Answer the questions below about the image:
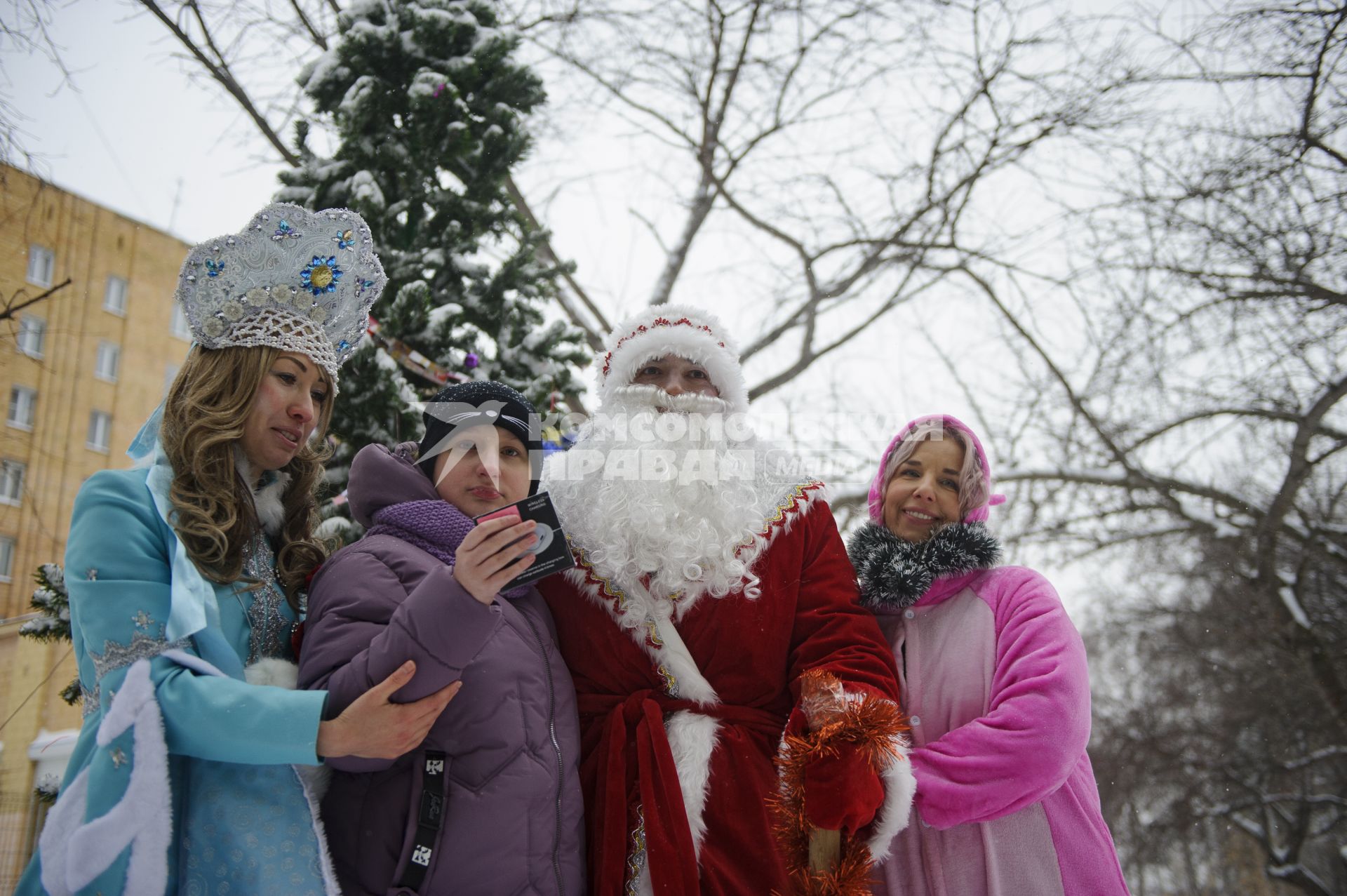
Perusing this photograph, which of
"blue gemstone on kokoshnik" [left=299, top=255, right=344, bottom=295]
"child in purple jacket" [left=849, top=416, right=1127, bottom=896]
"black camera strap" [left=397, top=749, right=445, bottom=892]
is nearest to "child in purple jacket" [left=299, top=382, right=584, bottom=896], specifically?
"black camera strap" [left=397, top=749, right=445, bottom=892]

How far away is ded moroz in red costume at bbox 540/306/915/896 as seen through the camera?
2.40m

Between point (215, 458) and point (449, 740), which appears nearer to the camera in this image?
point (449, 740)

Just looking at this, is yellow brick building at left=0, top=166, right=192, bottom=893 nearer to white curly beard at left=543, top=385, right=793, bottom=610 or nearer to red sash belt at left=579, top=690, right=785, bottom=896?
white curly beard at left=543, top=385, right=793, bottom=610

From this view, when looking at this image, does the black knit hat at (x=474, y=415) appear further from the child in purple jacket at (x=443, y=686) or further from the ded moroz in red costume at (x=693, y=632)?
the ded moroz in red costume at (x=693, y=632)

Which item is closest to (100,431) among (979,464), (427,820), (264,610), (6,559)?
(6,559)

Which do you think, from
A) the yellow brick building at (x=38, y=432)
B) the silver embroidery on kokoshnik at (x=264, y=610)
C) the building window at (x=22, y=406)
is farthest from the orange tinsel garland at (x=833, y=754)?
the building window at (x=22, y=406)

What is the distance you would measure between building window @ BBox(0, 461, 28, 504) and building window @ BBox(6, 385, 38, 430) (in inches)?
26.2

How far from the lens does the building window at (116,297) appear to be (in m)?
11.1

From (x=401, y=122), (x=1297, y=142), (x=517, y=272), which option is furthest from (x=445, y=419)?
(x=1297, y=142)

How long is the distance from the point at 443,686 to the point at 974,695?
5.17ft

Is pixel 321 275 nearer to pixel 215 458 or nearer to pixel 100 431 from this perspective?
pixel 215 458

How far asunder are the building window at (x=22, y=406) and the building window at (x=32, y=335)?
0.26 meters

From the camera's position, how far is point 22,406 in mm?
5227

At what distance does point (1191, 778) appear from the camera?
12.7 m
